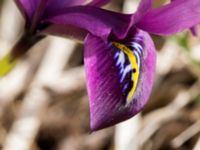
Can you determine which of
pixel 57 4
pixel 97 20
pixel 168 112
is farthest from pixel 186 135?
pixel 97 20

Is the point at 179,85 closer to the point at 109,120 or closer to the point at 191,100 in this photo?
the point at 191,100

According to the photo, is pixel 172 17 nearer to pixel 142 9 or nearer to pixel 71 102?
pixel 142 9

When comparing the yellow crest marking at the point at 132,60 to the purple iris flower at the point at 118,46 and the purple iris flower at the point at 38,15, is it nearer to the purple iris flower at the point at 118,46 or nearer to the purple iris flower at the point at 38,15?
the purple iris flower at the point at 118,46

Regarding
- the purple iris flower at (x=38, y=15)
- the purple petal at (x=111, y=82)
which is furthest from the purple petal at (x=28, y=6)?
the purple petal at (x=111, y=82)

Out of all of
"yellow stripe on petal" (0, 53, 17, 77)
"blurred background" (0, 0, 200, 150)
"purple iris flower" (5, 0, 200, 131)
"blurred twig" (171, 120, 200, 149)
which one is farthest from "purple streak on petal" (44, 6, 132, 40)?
"blurred twig" (171, 120, 200, 149)

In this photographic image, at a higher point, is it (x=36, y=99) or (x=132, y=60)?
(x=132, y=60)

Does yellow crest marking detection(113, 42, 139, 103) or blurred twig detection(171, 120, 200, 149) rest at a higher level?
yellow crest marking detection(113, 42, 139, 103)

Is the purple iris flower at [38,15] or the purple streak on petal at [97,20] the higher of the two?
the purple streak on petal at [97,20]

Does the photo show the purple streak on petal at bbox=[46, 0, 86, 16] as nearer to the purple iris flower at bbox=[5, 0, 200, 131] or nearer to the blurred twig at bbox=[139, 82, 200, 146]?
the purple iris flower at bbox=[5, 0, 200, 131]
